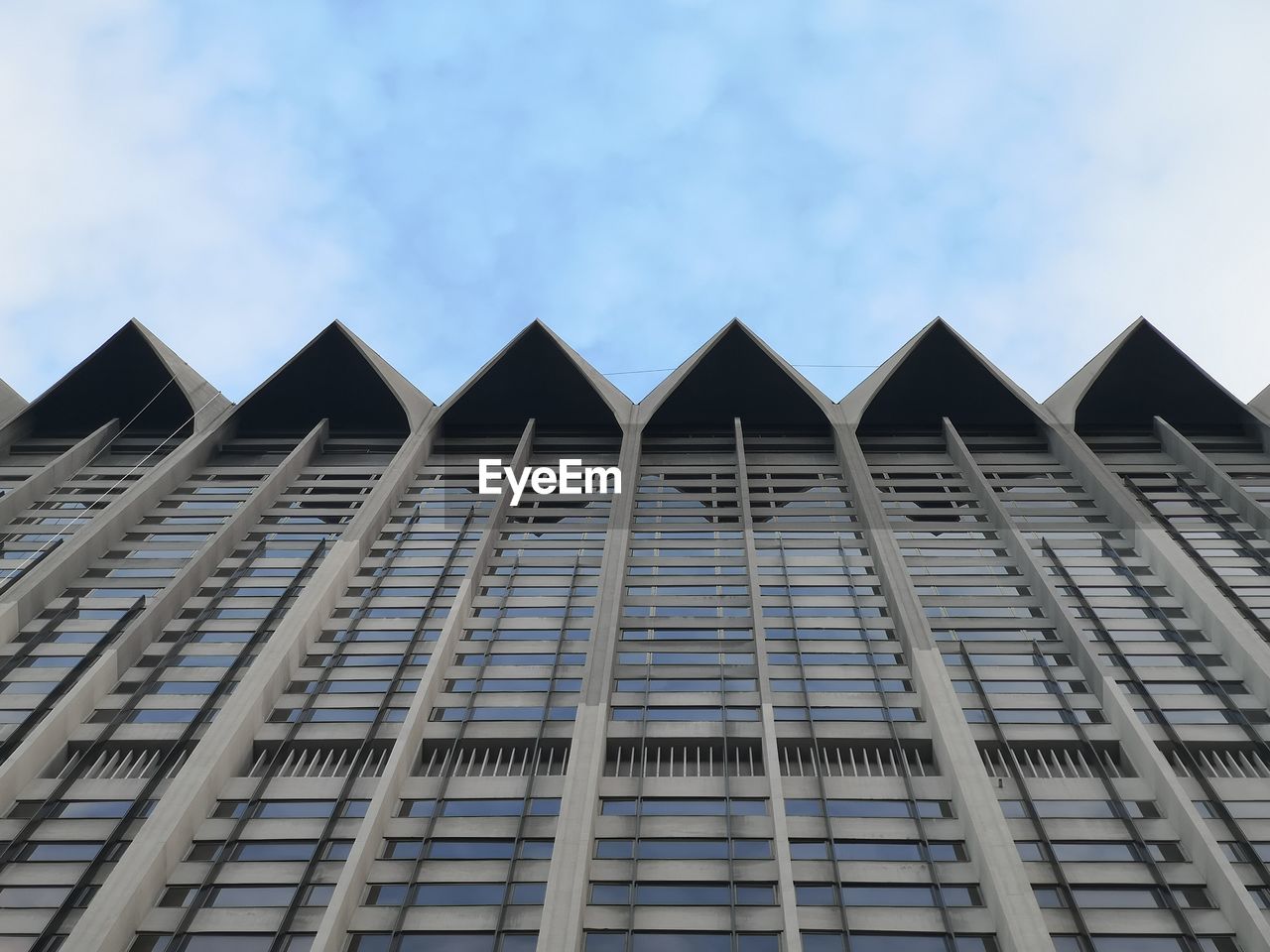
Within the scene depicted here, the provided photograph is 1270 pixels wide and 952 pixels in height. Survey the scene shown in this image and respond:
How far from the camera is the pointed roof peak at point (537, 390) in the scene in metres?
51.7

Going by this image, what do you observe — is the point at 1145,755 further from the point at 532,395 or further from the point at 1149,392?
the point at 532,395

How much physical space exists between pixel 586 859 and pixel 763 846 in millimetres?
4420

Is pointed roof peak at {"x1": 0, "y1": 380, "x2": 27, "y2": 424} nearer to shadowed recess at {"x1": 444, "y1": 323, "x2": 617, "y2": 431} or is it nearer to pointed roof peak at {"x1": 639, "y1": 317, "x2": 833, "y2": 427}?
shadowed recess at {"x1": 444, "y1": 323, "x2": 617, "y2": 431}

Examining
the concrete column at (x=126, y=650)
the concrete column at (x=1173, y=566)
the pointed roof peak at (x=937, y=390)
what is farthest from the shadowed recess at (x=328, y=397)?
the concrete column at (x=1173, y=566)

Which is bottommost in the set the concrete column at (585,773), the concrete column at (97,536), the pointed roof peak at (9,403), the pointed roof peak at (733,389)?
the concrete column at (585,773)

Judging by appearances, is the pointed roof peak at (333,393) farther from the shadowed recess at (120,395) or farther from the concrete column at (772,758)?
the concrete column at (772,758)

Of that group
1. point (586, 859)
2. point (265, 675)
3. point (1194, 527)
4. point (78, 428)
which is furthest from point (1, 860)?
point (1194, 527)

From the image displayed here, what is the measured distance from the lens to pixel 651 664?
3303 cm

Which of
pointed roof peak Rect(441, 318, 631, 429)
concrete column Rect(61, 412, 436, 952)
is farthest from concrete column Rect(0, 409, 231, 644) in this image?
pointed roof peak Rect(441, 318, 631, 429)

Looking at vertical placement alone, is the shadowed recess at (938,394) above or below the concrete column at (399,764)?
above

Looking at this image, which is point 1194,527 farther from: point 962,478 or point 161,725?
point 161,725

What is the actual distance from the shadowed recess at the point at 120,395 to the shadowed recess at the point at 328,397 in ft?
13.0

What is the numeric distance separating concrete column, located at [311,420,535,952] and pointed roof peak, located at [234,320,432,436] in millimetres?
13800

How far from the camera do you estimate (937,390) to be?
168ft
